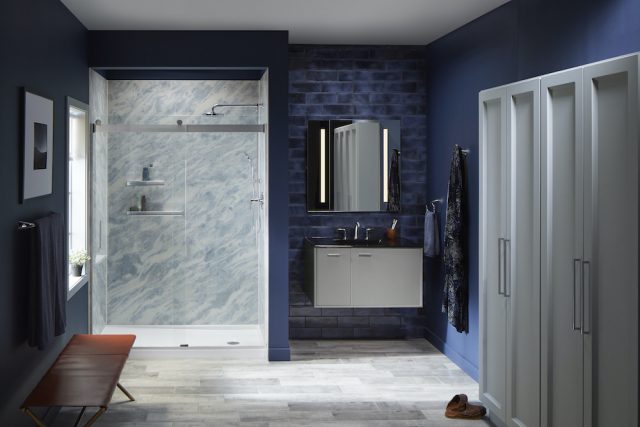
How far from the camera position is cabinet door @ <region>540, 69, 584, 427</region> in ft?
12.2

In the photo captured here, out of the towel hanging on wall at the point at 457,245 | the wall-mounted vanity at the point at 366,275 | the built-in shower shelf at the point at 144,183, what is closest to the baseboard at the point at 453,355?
the towel hanging on wall at the point at 457,245

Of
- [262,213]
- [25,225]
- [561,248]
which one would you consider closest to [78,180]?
[262,213]

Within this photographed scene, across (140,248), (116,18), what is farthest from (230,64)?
(140,248)

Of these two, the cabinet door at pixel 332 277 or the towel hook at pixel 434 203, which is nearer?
the cabinet door at pixel 332 277

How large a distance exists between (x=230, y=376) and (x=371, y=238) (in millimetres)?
1925

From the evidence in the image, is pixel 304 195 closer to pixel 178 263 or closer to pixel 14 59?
pixel 178 263

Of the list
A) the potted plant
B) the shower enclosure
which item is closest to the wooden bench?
the potted plant

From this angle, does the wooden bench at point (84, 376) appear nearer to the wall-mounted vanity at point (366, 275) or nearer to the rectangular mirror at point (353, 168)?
the wall-mounted vanity at point (366, 275)

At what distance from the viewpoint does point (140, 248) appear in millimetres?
6715

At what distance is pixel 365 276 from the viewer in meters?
6.92

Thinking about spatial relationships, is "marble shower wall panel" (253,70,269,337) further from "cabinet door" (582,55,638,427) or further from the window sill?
"cabinet door" (582,55,638,427)

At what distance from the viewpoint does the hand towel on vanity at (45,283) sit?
14.9 feet

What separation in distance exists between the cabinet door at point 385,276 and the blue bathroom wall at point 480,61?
30 centimetres

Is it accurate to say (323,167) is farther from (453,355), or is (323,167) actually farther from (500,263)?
(500,263)
